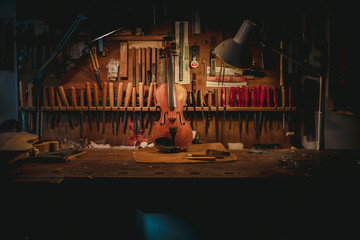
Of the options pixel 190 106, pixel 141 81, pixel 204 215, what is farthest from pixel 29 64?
pixel 204 215

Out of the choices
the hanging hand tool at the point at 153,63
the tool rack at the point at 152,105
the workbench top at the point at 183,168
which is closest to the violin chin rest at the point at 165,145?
the workbench top at the point at 183,168

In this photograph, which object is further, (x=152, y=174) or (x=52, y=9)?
(x=52, y=9)

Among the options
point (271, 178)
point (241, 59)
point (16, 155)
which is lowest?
point (271, 178)

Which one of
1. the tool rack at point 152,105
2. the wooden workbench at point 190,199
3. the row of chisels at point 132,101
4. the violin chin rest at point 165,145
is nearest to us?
the wooden workbench at point 190,199

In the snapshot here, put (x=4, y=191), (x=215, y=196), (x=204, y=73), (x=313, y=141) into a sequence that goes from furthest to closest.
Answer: (x=204, y=73) < (x=313, y=141) < (x=215, y=196) < (x=4, y=191)

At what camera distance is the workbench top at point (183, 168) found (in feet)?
5.50

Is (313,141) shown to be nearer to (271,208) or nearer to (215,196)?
(271,208)

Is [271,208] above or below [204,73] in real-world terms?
below

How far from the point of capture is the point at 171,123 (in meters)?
2.73

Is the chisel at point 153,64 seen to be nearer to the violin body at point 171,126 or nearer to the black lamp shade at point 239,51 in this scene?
the violin body at point 171,126

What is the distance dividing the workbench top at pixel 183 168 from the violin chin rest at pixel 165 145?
1.06 ft

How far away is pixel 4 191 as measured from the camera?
5.37 ft

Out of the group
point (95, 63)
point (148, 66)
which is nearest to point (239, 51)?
point (148, 66)

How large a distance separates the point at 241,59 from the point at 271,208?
1197 millimetres
